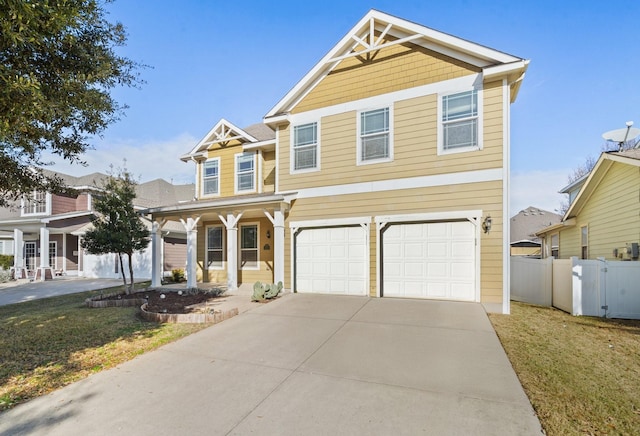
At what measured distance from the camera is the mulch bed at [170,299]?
840 cm

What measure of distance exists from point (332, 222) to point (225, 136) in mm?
6596

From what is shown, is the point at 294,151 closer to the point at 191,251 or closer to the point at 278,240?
the point at 278,240

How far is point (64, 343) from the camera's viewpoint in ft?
19.2

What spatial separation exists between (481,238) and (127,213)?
1110 cm

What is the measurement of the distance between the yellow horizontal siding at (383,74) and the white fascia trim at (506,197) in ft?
4.05

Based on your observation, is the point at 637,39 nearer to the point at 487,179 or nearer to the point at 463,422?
the point at 487,179

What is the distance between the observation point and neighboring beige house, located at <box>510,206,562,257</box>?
29581mm

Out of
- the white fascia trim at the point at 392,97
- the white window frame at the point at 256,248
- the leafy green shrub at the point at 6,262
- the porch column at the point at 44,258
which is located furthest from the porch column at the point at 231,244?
the leafy green shrub at the point at 6,262

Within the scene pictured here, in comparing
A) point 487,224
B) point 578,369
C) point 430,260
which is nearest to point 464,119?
point 487,224

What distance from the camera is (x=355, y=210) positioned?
31.1 ft

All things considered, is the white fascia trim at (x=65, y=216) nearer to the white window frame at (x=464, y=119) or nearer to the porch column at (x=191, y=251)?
the porch column at (x=191, y=251)

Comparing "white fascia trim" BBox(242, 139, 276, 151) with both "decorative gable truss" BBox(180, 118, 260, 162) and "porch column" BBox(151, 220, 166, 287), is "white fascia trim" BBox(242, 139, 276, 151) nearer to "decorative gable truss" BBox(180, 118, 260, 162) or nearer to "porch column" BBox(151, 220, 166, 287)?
"decorative gable truss" BBox(180, 118, 260, 162)

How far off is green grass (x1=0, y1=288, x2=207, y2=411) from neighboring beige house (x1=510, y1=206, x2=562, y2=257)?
3040cm

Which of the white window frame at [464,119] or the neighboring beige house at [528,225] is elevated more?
the white window frame at [464,119]
